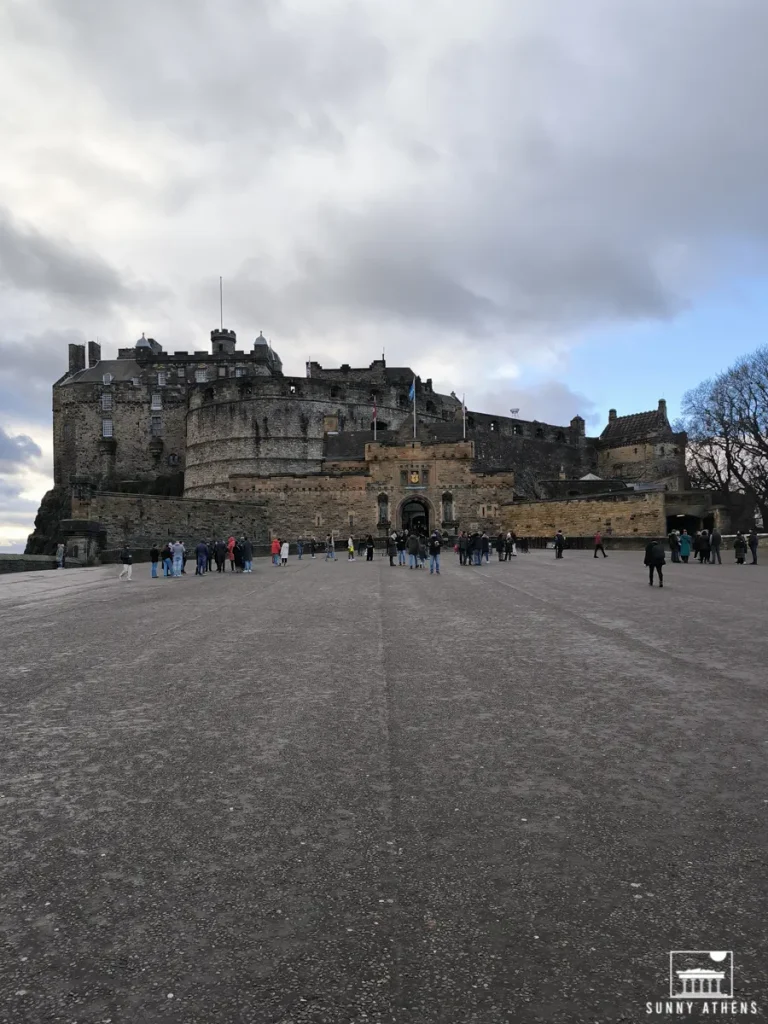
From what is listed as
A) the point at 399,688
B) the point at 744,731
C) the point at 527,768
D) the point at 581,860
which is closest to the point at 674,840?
the point at 581,860

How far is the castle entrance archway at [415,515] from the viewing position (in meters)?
45.2

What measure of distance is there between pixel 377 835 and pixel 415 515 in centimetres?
4626

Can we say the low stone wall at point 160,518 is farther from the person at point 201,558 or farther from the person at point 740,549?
the person at point 740,549

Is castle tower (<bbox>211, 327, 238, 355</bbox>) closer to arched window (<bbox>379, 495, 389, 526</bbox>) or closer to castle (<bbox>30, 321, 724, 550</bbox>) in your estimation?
castle (<bbox>30, 321, 724, 550</bbox>)

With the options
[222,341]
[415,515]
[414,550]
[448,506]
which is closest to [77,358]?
[222,341]

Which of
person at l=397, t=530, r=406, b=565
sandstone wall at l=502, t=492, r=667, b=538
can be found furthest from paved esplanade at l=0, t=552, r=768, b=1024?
sandstone wall at l=502, t=492, r=667, b=538

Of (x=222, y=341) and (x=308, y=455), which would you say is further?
(x=222, y=341)

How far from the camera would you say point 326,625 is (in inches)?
360

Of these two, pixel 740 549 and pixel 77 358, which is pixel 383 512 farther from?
pixel 77 358

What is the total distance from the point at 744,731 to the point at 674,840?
1.76 m

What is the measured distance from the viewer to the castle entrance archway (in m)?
45.2

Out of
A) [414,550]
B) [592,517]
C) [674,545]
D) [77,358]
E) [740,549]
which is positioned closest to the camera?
[414,550]

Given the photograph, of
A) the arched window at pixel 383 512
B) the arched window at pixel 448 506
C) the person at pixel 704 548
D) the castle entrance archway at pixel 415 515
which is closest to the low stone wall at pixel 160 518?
the arched window at pixel 383 512

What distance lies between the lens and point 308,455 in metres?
56.3
